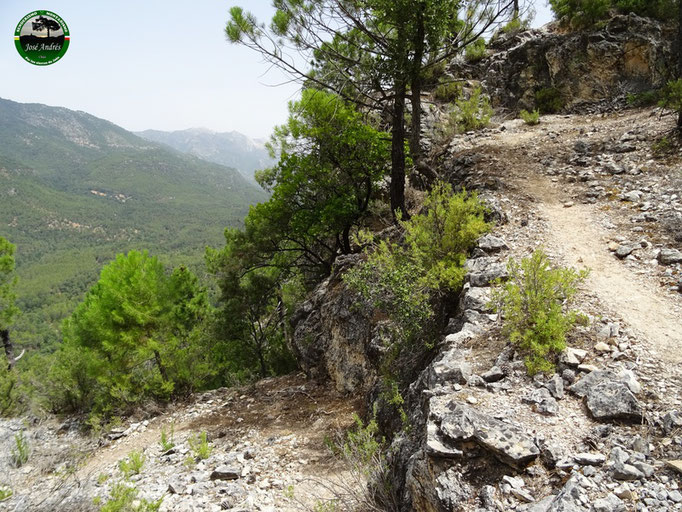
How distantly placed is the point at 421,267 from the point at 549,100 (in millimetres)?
13243

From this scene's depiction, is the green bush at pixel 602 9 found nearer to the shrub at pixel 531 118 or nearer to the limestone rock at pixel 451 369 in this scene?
the shrub at pixel 531 118

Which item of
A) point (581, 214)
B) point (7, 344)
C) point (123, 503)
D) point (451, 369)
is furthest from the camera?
point (7, 344)

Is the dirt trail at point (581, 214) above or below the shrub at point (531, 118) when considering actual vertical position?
below

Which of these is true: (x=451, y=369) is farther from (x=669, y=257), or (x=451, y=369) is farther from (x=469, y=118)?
(x=469, y=118)

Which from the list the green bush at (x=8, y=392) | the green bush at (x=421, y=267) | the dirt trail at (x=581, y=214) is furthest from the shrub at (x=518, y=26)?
the green bush at (x=8, y=392)

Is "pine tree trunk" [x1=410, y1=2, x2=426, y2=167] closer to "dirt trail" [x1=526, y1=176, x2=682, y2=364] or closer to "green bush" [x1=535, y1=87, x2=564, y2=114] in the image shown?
"dirt trail" [x1=526, y1=176, x2=682, y2=364]

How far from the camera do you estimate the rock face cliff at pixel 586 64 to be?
13.4m

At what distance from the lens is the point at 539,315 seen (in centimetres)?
404

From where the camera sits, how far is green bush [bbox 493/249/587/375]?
3877mm

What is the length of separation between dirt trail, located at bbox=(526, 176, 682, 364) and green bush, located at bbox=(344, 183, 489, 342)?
148 cm

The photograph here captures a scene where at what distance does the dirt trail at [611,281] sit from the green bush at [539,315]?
0.59 m

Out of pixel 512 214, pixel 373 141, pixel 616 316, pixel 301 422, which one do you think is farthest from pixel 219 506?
pixel 373 141

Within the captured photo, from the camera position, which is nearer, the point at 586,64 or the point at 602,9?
the point at 586,64

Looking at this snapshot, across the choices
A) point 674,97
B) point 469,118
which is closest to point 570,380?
point 674,97
